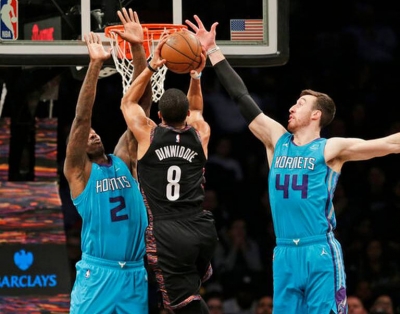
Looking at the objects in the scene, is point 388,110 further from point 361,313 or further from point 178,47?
point 178,47

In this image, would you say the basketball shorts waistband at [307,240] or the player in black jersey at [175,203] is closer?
the player in black jersey at [175,203]

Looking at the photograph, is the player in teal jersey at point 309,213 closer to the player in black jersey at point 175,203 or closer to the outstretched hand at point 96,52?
the player in black jersey at point 175,203

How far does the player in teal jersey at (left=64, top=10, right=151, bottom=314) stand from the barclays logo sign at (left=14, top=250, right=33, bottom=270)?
8.30ft

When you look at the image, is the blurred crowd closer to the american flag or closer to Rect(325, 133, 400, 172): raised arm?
the american flag

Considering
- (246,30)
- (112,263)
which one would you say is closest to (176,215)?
(112,263)

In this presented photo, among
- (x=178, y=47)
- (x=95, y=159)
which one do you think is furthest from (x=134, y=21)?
(x=95, y=159)

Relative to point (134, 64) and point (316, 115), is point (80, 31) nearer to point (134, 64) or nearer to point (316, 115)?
point (134, 64)

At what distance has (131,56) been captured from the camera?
8594 millimetres

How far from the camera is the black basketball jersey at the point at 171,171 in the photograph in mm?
7473

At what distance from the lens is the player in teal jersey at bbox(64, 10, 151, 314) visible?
7.77 metres

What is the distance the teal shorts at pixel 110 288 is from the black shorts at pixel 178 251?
315 millimetres

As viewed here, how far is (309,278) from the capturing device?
7.69 meters

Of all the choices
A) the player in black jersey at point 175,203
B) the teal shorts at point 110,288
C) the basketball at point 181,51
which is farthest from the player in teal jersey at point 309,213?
the teal shorts at point 110,288

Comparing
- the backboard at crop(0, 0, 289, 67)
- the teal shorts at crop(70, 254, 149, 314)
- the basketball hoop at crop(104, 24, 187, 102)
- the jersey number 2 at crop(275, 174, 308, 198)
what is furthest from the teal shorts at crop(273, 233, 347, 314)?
the backboard at crop(0, 0, 289, 67)
